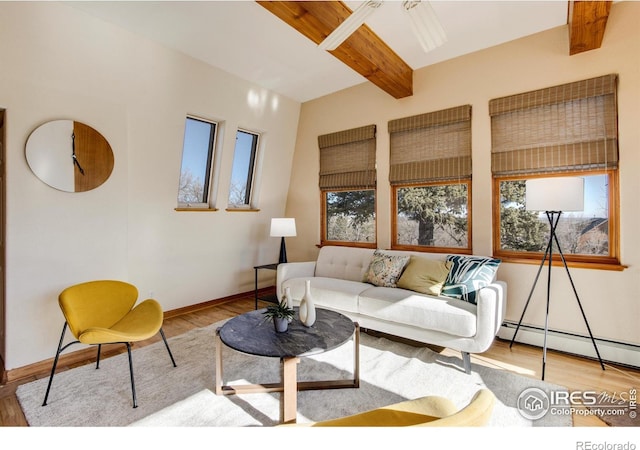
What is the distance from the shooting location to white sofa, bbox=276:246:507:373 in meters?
2.51

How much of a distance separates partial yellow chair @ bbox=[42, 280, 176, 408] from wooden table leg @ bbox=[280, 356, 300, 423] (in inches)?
40.5

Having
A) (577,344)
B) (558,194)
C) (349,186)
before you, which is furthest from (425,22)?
(577,344)

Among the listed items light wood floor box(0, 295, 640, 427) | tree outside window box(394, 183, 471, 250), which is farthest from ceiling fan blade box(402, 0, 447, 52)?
light wood floor box(0, 295, 640, 427)

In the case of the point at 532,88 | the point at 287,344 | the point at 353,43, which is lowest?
the point at 287,344

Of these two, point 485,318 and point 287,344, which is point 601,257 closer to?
point 485,318

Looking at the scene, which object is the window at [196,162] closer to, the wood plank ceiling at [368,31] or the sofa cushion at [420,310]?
the wood plank ceiling at [368,31]

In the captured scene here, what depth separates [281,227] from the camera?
166 inches

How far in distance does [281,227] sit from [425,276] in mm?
1953

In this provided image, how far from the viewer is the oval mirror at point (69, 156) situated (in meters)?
2.61

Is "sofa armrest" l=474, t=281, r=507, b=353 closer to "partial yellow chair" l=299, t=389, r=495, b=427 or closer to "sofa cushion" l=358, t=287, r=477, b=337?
"sofa cushion" l=358, t=287, r=477, b=337

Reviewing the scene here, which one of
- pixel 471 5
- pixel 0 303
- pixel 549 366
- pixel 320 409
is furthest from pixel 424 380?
pixel 0 303

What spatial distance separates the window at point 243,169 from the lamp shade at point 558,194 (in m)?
3.51

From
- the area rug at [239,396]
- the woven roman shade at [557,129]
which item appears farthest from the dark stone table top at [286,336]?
the woven roman shade at [557,129]
